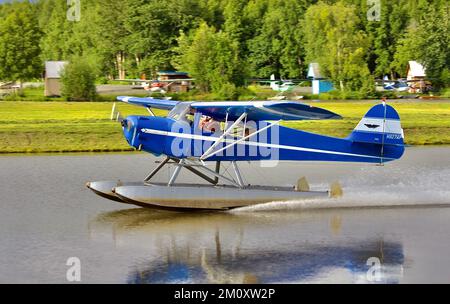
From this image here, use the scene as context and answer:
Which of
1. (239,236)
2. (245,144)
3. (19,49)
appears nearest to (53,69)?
(19,49)

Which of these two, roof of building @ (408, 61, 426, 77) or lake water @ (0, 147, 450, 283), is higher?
roof of building @ (408, 61, 426, 77)

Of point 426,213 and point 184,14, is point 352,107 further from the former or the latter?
point 184,14

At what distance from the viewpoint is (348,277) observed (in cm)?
1215

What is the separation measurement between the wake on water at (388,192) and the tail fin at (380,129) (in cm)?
137

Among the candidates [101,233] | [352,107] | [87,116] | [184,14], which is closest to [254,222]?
[101,233]

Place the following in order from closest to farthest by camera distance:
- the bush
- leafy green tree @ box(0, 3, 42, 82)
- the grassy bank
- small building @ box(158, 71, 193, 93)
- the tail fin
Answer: the tail fin
the grassy bank
the bush
leafy green tree @ box(0, 3, 42, 82)
small building @ box(158, 71, 193, 93)

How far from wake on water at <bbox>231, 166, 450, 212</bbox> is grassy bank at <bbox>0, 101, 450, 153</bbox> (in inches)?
358

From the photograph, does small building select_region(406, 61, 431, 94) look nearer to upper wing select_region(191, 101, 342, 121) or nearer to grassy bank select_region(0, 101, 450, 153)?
grassy bank select_region(0, 101, 450, 153)

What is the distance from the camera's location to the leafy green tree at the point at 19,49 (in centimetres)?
6075

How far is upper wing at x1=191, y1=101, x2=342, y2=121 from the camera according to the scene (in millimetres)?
15858

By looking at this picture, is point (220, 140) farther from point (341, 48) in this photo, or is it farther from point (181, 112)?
point (341, 48)

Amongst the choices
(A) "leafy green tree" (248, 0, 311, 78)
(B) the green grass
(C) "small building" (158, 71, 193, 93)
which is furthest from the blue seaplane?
(A) "leafy green tree" (248, 0, 311, 78)

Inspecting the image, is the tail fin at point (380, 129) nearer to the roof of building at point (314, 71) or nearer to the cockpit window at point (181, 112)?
the cockpit window at point (181, 112)

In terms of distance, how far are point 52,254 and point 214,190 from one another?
4.23 meters
